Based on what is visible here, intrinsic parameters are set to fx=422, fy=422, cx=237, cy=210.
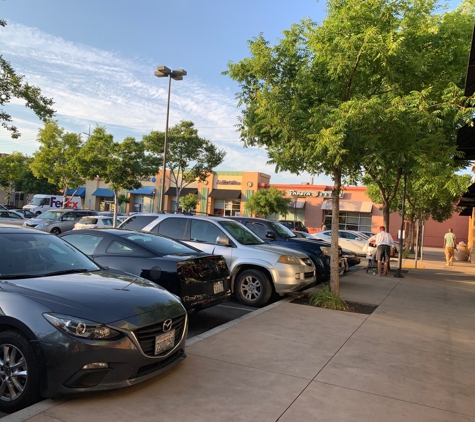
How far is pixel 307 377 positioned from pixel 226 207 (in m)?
44.5

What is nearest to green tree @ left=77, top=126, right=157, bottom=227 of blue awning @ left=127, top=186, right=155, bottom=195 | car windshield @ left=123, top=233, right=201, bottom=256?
car windshield @ left=123, top=233, right=201, bottom=256

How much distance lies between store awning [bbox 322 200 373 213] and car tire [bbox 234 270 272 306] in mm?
36222

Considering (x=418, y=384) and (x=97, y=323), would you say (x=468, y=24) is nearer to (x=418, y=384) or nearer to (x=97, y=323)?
(x=418, y=384)

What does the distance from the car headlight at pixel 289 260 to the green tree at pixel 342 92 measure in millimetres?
843

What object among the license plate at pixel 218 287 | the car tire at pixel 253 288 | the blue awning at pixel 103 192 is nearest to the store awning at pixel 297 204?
the blue awning at pixel 103 192

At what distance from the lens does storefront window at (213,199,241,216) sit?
48.0 metres

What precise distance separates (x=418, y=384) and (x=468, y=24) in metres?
10.2

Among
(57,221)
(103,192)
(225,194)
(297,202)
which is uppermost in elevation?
(225,194)

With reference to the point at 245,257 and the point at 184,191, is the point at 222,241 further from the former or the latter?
the point at 184,191

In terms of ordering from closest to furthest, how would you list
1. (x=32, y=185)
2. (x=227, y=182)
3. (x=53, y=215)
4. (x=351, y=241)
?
(x=351, y=241) < (x=53, y=215) < (x=227, y=182) < (x=32, y=185)

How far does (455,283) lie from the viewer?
1428cm

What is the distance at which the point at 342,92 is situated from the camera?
8711mm

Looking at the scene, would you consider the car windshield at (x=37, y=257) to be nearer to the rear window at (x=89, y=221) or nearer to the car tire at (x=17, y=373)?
the car tire at (x=17, y=373)

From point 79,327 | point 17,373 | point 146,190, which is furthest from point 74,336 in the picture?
point 146,190
